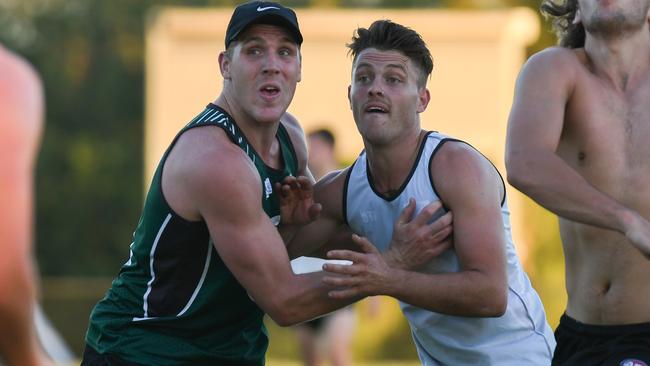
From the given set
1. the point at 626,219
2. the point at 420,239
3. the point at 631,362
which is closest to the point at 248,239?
the point at 420,239

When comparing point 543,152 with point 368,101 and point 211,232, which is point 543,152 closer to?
point 368,101

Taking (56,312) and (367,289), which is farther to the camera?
(56,312)

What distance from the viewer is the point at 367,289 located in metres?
4.69

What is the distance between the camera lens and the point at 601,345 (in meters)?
4.89

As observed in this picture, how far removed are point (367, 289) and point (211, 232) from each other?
623 mm

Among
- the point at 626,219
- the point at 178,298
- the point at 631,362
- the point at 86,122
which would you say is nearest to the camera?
the point at 626,219

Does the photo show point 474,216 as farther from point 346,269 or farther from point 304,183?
point 304,183

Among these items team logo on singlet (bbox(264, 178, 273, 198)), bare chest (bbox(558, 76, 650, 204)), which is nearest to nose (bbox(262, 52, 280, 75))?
team logo on singlet (bbox(264, 178, 273, 198))

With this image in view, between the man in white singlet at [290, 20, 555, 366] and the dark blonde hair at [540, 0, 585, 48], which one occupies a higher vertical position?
the dark blonde hair at [540, 0, 585, 48]

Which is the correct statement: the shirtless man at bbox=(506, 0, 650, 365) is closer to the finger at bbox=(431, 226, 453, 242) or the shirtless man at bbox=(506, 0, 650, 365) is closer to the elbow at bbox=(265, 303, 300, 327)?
the finger at bbox=(431, 226, 453, 242)

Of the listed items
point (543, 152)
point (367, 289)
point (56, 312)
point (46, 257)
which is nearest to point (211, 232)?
point (367, 289)

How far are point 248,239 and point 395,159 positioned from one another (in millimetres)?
697

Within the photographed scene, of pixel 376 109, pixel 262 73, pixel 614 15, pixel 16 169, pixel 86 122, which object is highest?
pixel 614 15

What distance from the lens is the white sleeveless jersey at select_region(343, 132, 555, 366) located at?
490 cm
